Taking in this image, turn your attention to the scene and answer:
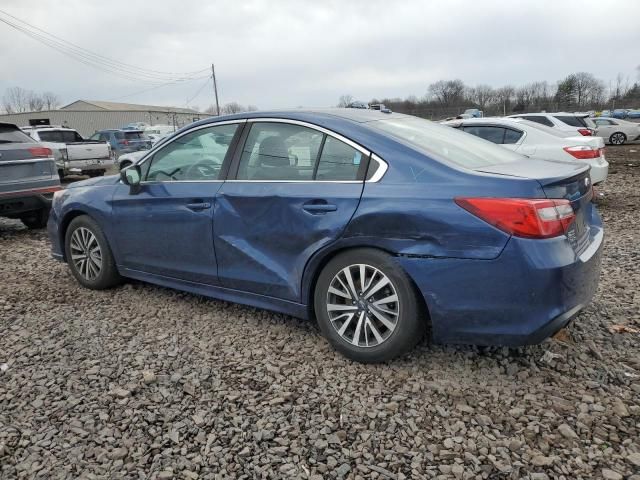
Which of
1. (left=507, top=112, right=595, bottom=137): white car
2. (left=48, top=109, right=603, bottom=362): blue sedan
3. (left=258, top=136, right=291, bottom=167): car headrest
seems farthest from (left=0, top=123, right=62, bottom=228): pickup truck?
(left=507, top=112, right=595, bottom=137): white car

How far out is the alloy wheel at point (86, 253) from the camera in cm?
434

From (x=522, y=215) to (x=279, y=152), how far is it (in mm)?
1594

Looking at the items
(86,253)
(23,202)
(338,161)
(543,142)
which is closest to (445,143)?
(338,161)

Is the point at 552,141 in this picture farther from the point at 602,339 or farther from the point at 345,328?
the point at 345,328

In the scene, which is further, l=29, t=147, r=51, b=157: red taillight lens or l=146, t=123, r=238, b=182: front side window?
l=29, t=147, r=51, b=157: red taillight lens

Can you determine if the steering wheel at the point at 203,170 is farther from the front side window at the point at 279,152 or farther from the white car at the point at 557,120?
the white car at the point at 557,120

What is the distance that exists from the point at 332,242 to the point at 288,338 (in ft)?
2.88

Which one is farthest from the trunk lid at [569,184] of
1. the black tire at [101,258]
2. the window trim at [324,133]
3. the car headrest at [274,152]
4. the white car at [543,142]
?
the white car at [543,142]

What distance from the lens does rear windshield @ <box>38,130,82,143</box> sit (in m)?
14.3

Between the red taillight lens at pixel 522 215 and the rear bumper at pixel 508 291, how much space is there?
0.05 meters

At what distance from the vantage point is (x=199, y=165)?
3.67 m

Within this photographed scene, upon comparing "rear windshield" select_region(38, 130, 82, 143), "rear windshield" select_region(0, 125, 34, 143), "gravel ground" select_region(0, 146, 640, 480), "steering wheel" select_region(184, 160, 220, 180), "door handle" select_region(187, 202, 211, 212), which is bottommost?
"gravel ground" select_region(0, 146, 640, 480)

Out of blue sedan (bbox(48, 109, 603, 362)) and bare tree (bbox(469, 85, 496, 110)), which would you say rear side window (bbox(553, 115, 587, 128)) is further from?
bare tree (bbox(469, 85, 496, 110))

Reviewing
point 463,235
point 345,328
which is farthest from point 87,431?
point 463,235
